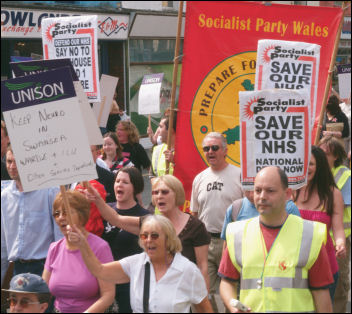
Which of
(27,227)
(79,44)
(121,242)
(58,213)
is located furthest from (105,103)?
(58,213)

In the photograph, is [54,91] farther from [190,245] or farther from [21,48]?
[21,48]

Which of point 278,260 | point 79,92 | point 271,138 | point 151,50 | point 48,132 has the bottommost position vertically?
point 151,50

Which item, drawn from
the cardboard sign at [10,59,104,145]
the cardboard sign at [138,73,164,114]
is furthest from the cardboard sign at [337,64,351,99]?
the cardboard sign at [10,59,104,145]

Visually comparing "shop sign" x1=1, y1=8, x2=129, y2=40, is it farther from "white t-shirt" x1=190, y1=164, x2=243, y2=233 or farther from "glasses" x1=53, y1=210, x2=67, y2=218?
"glasses" x1=53, y1=210, x2=67, y2=218

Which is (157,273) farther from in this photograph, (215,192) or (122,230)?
(215,192)

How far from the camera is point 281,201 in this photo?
14.4ft

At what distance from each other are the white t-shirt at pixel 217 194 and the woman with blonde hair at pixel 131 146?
287cm

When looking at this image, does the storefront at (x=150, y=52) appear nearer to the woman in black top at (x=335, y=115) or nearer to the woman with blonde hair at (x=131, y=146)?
the woman in black top at (x=335, y=115)

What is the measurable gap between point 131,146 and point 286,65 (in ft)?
11.4

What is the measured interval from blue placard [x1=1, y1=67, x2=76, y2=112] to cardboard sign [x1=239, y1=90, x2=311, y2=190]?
135cm

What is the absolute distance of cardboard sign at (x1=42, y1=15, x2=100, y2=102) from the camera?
8.34m

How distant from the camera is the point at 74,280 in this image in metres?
4.95

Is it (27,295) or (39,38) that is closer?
(27,295)

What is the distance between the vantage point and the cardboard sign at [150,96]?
11.4 metres
